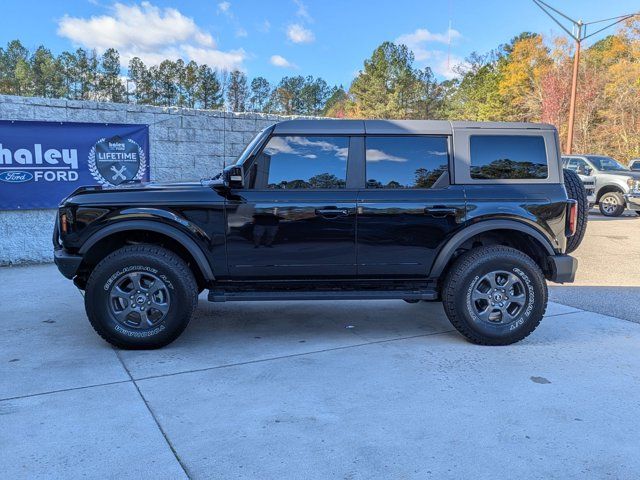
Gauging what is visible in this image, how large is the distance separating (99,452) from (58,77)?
230 feet

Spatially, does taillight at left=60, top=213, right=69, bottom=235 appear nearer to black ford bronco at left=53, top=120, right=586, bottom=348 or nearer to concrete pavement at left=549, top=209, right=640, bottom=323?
black ford bronco at left=53, top=120, right=586, bottom=348

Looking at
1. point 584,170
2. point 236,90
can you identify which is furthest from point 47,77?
point 584,170

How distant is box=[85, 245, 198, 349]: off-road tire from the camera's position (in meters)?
4.15

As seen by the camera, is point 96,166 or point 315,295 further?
point 96,166

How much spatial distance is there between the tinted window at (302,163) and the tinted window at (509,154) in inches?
48.1

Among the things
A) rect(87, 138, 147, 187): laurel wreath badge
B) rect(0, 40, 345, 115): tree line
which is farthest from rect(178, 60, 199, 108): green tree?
rect(87, 138, 147, 187): laurel wreath badge

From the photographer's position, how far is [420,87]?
57000mm

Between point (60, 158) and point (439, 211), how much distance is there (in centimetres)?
600

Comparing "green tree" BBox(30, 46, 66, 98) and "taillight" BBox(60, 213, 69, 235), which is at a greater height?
"green tree" BBox(30, 46, 66, 98)

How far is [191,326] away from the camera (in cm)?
502

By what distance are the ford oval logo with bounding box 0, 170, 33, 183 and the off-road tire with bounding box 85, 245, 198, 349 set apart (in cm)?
421

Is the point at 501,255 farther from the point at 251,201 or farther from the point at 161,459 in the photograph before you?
the point at 161,459

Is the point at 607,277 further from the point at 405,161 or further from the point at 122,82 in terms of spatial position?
the point at 122,82

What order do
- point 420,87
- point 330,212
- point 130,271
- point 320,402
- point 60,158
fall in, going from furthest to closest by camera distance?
1. point 420,87
2. point 60,158
3. point 330,212
4. point 130,271
5. point 320,402
